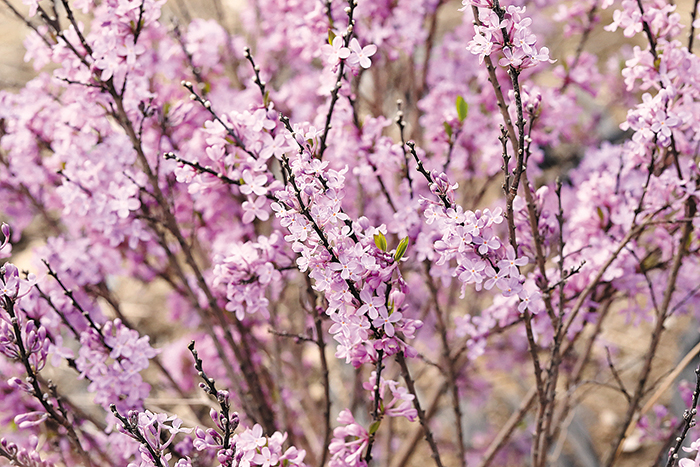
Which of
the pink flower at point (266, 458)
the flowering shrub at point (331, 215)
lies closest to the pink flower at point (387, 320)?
the flowering shrub at point (331, 215)

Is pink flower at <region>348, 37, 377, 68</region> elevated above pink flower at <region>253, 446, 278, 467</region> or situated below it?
above

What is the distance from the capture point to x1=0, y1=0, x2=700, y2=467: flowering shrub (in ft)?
3.16

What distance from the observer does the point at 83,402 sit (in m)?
3.11

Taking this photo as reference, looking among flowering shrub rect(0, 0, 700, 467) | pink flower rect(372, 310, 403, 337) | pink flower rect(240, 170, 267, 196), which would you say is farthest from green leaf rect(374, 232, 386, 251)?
pink flower rect(240, 170, 267, 196)

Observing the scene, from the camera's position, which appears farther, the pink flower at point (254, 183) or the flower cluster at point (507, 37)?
the pink flower at point (254, 183)

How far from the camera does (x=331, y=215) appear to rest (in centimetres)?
93

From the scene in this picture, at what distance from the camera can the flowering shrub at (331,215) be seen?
0.96 metres

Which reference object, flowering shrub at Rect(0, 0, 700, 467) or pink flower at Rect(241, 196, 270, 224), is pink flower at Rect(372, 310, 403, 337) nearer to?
flowering shrub at Rect(0, 0, 700, 467)

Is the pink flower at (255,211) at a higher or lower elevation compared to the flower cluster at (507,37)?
lower

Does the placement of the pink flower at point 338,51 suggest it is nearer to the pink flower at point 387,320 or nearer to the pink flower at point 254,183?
the pink flower at point 254,183

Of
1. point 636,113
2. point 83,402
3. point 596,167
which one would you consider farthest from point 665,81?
point 83,402

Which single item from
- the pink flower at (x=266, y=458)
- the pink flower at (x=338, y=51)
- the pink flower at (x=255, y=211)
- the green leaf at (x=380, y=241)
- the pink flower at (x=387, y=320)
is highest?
the pink flower at (x=338, y=51)

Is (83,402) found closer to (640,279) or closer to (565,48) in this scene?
(640,279)

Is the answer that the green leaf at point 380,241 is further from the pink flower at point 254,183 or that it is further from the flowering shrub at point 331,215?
the pink flower at point 254,183
